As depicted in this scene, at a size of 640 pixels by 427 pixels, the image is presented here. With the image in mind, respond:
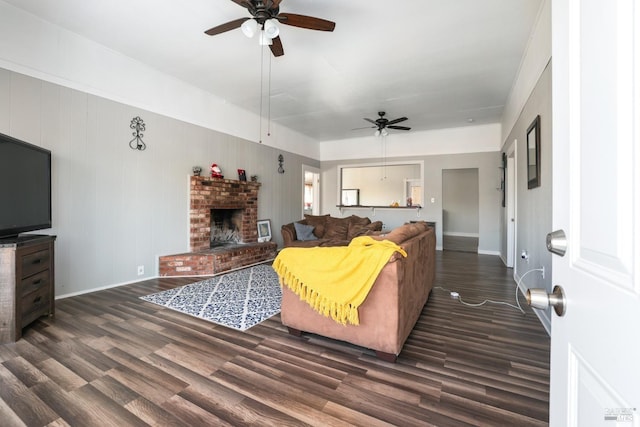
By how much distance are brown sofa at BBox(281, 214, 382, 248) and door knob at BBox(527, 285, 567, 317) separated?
4780mm

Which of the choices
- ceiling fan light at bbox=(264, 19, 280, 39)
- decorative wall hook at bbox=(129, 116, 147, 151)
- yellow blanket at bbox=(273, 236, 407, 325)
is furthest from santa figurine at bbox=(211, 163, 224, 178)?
yellow blanket at bbox=(273, 236, 407, 325)

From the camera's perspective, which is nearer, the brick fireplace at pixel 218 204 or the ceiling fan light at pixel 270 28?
the ceiling fan light at pixel 270 28

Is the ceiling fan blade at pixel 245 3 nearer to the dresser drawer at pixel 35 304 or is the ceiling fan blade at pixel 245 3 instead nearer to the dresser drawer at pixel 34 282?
the dresser drawer at pixel 34 282

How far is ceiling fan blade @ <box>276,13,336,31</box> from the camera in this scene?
258 cm

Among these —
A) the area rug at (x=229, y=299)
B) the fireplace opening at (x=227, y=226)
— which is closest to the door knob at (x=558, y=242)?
the area rug at (x=229, y=299)

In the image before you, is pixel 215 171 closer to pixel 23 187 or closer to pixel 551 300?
pixel 23 187

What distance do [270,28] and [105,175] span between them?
2.81 meters

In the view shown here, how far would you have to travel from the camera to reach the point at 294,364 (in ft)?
6.68

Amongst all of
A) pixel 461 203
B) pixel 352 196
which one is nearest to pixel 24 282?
pixel 352 196

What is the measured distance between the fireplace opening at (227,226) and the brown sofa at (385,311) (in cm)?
368

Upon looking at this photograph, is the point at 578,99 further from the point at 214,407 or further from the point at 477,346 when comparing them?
the point at 477,346

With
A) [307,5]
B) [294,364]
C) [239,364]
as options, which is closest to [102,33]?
[307,5]

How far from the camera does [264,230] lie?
648cm

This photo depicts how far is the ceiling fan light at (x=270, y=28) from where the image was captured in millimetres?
2590
